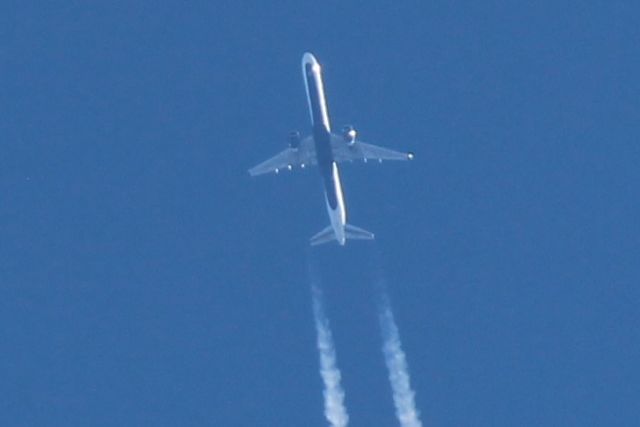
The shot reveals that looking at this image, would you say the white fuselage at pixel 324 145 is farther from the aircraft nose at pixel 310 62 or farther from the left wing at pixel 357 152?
the left wing at pixel 357 152

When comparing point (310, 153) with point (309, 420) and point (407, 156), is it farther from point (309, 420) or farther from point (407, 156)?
point (309, 420)

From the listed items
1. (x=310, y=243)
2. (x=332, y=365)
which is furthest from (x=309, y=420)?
(x=310, y=243)

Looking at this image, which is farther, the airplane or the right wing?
the right wing

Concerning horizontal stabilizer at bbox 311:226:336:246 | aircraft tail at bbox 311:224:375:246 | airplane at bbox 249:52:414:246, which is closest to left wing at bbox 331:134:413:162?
airplane at bbox 249:52:414:246

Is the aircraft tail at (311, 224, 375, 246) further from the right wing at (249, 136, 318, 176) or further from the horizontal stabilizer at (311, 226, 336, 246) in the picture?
the right wing at (249, 136, 318, 176)

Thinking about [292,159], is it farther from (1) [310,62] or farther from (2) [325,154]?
(1) [310,62]
